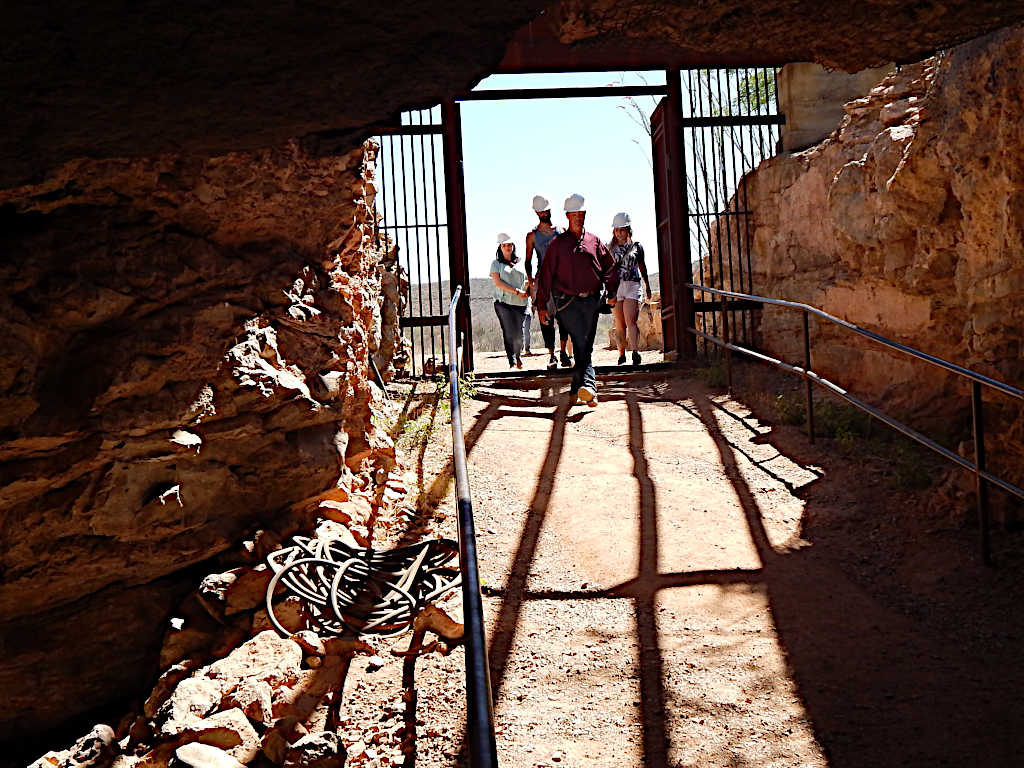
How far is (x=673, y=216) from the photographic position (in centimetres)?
950

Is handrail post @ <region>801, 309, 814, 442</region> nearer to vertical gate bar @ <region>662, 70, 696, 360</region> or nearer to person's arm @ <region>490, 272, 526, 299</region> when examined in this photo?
vertical gate bar @ <region>662, 70, 696, 360</region>

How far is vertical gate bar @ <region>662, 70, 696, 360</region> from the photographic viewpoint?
30.8 feet

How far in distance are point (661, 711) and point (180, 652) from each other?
2.55 meters

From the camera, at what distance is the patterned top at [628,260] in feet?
30.9

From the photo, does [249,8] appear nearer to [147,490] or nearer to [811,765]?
[811,765]

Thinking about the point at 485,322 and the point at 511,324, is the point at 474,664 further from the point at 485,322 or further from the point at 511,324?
the point at 485,322

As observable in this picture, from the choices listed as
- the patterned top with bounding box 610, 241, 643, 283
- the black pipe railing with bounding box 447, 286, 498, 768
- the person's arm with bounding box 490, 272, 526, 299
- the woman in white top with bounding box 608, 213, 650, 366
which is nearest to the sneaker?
the woman in white top with bounding box 608, 213, 650, 366

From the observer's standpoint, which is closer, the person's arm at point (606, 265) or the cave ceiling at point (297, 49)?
the cave ceiling at point (297, 49)

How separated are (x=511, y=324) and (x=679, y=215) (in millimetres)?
2239

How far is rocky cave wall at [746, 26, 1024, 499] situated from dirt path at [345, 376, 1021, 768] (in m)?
1.20

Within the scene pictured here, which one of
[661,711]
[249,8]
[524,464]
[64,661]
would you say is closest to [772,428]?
[524,464]

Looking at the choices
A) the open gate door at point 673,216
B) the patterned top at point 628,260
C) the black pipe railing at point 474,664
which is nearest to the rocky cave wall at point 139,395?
the black pipe railing at point 474,664

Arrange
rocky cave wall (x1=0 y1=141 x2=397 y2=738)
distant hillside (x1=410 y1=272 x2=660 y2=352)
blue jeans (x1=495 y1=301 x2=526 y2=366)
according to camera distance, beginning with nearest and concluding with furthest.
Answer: rocky cave wall (x1=0 y1=141 x2=397 y2=738), blue jeans (x1=495 y1=301 x2=526 y2=366), distant hillside (x1=410 y1=272 x2=660 y2=352)

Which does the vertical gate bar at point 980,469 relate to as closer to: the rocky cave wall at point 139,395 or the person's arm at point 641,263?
the rocky cave wall at point 139,395
